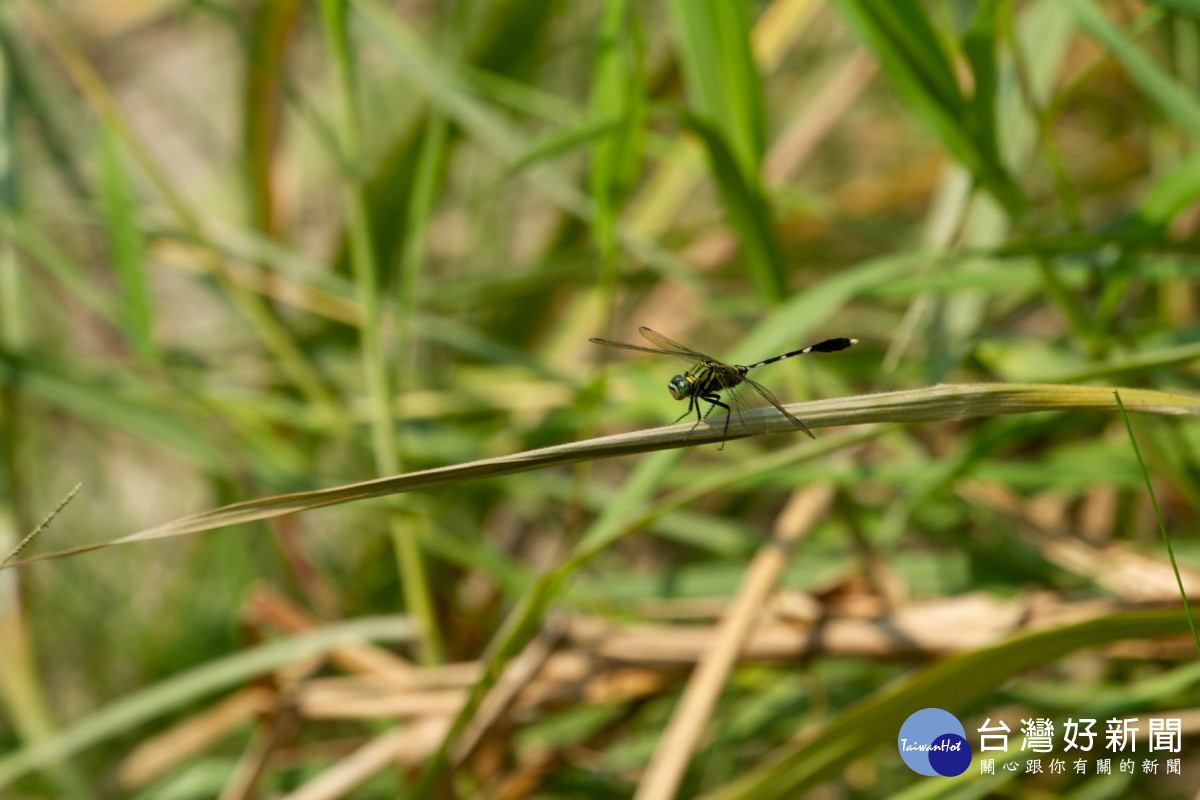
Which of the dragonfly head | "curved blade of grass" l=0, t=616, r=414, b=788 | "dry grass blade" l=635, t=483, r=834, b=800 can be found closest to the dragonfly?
the dragonfly head

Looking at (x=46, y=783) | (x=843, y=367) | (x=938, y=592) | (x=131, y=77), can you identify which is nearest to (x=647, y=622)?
(x=938, y=592)

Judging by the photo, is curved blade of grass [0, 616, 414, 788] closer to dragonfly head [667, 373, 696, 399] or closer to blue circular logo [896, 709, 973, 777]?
dragonfly head [667, 373, 696, 399]

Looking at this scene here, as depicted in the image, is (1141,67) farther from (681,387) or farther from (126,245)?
(126,245)

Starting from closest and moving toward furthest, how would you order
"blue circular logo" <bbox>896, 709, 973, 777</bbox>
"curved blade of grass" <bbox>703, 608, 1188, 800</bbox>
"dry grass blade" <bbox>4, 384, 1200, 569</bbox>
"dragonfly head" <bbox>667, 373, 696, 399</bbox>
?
"dry grass blade" <bbox>4, 384, 1200, 569</bbox> < "curved blade of grass" <bbox>703, 608, 1188, 800</bbox> < "blue circular logo" <bbox>896, 709, 973, 777</bbox> < "dragonfly head" <bbox>667, 373, 696, 399</bbox>

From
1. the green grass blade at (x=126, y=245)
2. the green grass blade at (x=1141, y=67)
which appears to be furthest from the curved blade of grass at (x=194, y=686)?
the green grass blade at (x=1141, y=67)

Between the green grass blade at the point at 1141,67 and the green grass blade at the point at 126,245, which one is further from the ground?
the green grass blade at the point at 1141,67

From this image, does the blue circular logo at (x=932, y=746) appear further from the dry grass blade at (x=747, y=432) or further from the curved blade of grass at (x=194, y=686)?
the curved blade of grass at (x=194, y=686)
